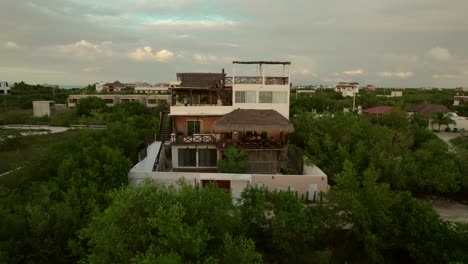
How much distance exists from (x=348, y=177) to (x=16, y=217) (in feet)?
43.1

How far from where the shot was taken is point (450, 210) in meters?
18.6

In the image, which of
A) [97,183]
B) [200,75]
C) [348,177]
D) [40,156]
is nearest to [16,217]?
[97,183]

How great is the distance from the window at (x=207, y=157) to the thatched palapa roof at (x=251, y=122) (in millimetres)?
1892

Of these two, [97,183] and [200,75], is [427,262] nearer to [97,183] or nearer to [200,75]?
[97,183]

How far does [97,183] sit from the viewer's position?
14836 mm

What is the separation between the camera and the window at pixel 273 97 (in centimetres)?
2271

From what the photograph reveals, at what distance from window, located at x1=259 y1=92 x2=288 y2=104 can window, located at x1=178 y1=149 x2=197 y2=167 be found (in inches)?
241

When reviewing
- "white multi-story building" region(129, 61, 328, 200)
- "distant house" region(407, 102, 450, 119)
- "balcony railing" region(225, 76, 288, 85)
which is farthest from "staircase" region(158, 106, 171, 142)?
"distant house" region(407, 102, 450, 119)

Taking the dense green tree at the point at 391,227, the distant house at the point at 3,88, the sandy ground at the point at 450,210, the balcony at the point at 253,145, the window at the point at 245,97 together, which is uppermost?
the distant house at the point at 3,88

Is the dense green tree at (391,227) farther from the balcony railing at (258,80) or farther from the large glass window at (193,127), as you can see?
the large glass window at (193,127)

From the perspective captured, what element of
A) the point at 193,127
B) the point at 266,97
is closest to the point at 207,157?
the point at 193,127

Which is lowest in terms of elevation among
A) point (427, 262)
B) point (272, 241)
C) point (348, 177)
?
point (427, 262)

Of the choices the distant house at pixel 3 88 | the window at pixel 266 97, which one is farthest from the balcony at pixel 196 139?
the distant house at pixel 3 88

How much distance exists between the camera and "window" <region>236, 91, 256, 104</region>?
22.8 m
